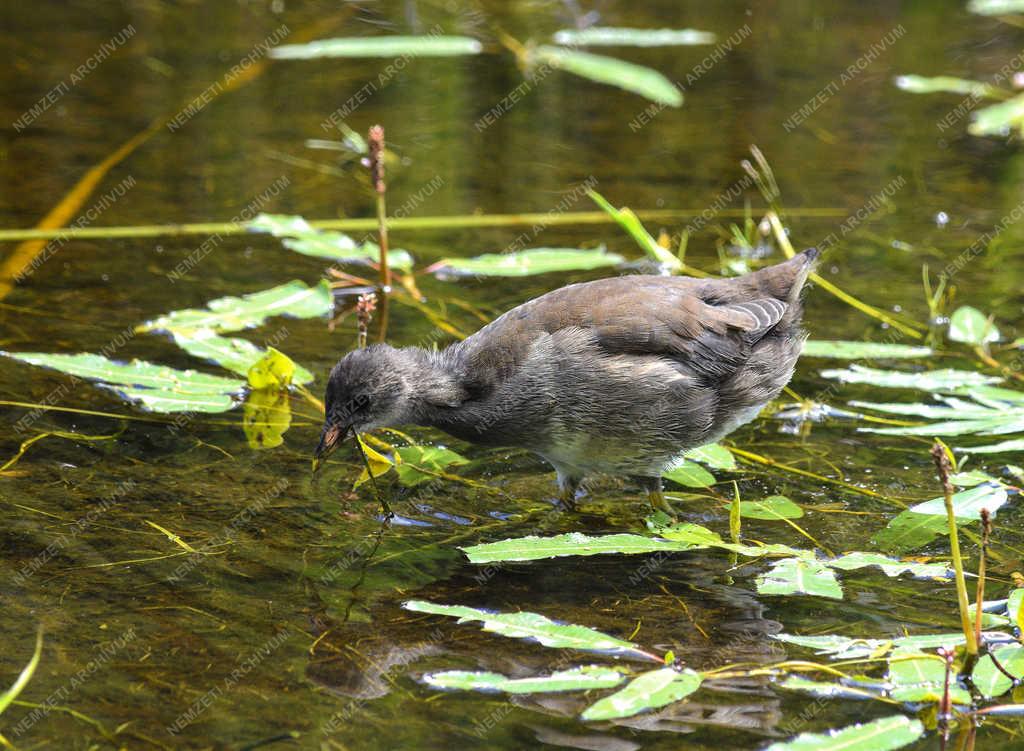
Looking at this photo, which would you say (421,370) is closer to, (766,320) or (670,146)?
(766,320)

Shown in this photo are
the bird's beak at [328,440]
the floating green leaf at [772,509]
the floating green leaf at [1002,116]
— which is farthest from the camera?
the floating green leaf at [1002,116]

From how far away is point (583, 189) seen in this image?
820cm

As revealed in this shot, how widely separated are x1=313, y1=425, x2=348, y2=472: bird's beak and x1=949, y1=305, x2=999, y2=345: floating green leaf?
2838 millimetres

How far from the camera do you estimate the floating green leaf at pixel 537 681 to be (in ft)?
11.4

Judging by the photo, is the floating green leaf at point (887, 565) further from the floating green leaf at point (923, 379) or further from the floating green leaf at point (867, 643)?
the floating green leaf at point (923, 379)

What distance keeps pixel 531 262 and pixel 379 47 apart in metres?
3.75

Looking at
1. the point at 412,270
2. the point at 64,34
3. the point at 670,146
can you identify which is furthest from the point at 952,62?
the point at 64,34

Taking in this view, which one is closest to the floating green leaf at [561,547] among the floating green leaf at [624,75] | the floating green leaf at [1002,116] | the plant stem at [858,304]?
the plant stem at [858,304]

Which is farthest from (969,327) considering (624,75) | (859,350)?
(624,75)

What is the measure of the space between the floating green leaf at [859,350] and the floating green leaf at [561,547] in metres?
2.09

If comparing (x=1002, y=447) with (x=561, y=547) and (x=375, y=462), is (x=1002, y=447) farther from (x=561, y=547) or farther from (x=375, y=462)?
(x=375, y=462)

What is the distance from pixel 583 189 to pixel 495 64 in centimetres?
260

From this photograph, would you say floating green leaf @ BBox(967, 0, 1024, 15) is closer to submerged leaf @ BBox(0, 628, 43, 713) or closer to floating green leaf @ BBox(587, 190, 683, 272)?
floating green leaf @ BBox(587, 190, 683, 272)

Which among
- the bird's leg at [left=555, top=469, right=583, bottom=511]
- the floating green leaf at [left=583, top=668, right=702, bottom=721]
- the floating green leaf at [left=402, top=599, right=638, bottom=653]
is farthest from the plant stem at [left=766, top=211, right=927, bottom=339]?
the floating green leaf at [left=583, top=668, right=702, bottom=721]
